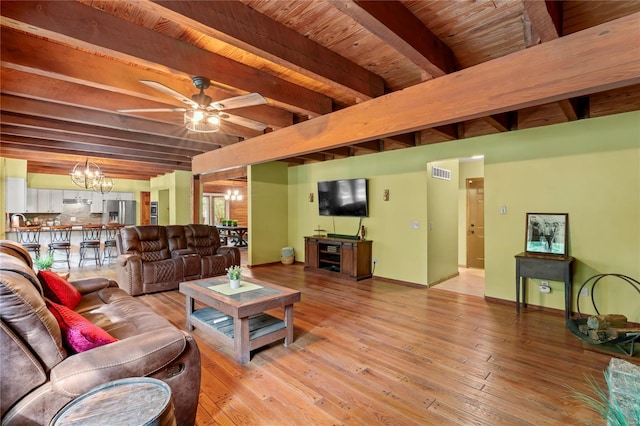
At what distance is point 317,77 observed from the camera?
2770 millimetres

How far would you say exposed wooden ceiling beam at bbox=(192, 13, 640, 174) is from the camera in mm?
2021

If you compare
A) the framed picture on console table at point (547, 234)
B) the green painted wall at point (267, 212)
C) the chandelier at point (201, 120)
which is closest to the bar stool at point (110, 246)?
the green painted wall at point (267, 212)

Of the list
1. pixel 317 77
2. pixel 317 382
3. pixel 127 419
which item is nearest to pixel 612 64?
pixel 317 77

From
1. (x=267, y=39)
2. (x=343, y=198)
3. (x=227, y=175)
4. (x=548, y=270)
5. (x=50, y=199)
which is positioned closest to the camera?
(x=267, y=39)

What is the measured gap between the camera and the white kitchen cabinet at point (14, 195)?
281 inches

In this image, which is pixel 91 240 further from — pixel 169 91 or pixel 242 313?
pixel 242 313

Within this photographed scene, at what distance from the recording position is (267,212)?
7.41 m

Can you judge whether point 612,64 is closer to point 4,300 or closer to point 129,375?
point 129,375

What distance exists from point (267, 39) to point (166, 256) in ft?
14.2

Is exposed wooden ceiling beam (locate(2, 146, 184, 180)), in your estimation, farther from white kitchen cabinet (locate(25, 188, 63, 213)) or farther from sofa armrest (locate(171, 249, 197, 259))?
sofa armrest (locate(171, 249, 197, 259))

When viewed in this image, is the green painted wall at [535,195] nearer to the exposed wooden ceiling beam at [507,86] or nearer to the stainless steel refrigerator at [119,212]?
the exposed wooden ceiling beam at [507,86]

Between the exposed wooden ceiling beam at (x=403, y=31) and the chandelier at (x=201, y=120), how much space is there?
1.82 meters

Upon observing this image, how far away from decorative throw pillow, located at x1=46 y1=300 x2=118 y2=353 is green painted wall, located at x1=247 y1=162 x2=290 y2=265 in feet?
17.4

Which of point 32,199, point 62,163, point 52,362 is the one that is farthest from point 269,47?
point 32,199
